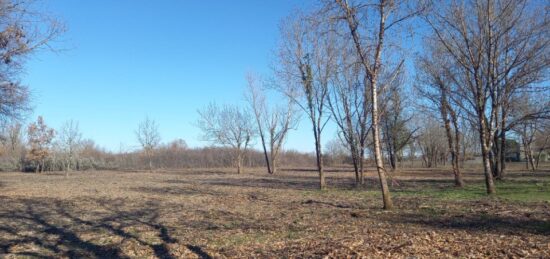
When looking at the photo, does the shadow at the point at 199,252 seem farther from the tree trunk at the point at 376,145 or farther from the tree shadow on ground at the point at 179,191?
the tree shadow on ground at the point at 179,191

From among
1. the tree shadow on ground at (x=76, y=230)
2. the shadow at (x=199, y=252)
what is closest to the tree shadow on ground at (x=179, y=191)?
the tree shadow on ground at (x=76, y=230)

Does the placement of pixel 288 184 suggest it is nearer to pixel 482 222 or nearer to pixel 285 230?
pixel 285 230

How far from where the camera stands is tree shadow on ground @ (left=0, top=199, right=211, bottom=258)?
834cm

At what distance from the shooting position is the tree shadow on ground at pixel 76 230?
8344mm

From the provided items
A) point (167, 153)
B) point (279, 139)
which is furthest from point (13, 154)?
point (279, 139)

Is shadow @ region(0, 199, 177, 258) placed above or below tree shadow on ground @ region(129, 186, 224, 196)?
below

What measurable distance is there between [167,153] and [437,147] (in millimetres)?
47714

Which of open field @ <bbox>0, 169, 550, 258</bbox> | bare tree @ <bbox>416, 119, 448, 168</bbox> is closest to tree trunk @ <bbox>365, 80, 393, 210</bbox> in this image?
open field @ <bbox>0, 169, 550, 258</bbox>

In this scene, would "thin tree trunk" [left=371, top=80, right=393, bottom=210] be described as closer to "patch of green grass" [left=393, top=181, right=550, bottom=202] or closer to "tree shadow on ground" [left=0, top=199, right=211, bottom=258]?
"patch of green grass" [left=393, top=181, right=550, bottom=202]

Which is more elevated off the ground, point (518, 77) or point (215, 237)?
point (518, 77)

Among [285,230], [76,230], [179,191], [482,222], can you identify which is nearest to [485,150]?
[482,222]

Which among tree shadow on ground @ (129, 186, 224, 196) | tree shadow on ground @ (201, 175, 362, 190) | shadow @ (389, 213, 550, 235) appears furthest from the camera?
tree shadow on ground @ (201, 175, 362, 190)

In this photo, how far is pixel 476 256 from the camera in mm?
6188

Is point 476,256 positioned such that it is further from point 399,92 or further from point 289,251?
point 399,92
